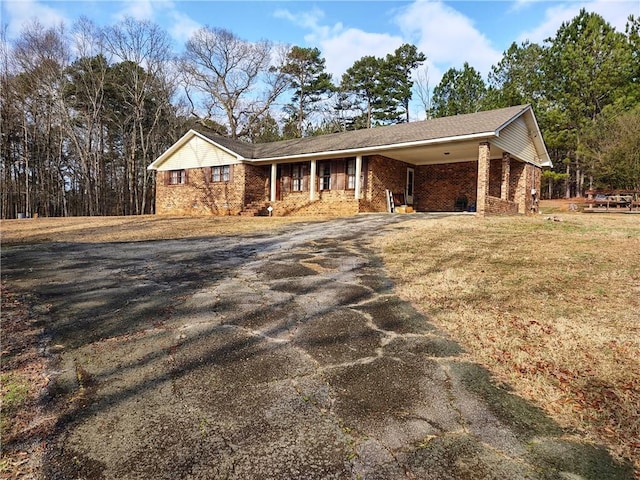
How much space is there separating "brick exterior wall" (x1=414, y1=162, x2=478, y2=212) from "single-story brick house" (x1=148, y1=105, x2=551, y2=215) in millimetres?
45

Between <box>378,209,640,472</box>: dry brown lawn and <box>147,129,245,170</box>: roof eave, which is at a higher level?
<box>147,129,245,170</box>: roof eave

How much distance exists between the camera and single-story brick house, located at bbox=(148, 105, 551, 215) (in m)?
14.3

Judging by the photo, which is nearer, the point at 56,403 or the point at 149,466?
the point at 149,466

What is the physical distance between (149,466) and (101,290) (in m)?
3.48

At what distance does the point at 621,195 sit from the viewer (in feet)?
66.5

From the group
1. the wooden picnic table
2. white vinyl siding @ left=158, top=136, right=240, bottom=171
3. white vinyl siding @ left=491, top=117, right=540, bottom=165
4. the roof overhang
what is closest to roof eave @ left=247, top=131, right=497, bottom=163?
the roof overhang

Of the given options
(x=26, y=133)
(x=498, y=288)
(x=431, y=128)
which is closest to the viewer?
(x=498, y=288)

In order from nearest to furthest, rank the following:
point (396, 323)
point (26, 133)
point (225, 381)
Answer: point (225, 381), point (396, 323), point (26, 133)

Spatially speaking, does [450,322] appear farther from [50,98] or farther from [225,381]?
[50,98]

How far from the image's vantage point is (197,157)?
67.7 feet

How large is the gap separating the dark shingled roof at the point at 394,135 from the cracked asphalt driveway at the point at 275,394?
10873mm

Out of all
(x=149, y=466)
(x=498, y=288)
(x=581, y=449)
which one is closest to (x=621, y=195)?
(x=498, y=288)

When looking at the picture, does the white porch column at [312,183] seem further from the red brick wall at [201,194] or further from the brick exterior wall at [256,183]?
the red brick wall at [201,194]

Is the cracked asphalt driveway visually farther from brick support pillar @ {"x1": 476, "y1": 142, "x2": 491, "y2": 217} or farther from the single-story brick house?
the single-story brick house
